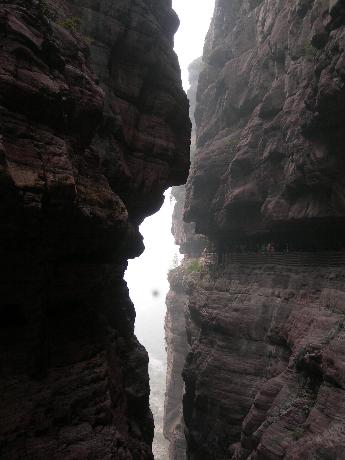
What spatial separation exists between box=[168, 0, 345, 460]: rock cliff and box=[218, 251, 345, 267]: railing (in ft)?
0.31

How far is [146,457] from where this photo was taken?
49.0 feet

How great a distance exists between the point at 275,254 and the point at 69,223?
19.7m

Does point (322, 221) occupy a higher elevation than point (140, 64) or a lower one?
lower

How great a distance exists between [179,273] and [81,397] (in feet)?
141

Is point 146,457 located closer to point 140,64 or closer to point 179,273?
point 140,64

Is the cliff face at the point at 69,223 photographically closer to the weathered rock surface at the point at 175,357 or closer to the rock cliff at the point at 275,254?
the rock cliff at the point at 275,254

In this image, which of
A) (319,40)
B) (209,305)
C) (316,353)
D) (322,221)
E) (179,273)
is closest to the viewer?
(316,353)

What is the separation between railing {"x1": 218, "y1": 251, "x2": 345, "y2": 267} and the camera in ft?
75.5

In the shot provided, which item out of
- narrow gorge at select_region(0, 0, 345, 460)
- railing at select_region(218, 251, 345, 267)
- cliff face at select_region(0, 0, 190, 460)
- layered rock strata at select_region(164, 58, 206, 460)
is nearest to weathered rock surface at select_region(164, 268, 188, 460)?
layered rock strata at select_region(164, 58, 206, 460)

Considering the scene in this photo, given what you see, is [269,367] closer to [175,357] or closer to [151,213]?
[151,213]

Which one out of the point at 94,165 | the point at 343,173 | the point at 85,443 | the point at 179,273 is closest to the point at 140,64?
the point at 94,165

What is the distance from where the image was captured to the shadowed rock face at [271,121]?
21258mm

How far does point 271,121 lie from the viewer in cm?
2830

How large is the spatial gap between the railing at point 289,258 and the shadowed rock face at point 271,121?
5.83 feet
